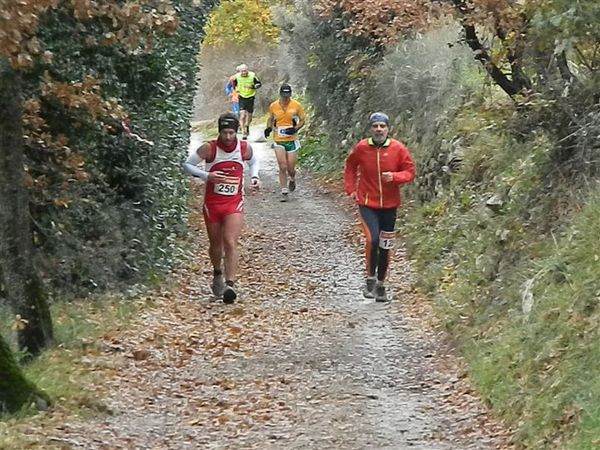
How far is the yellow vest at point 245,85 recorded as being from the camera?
85.3 ft

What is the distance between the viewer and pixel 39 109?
9625 mm

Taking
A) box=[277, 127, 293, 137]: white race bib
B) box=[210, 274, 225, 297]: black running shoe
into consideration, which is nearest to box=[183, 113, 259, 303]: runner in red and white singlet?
box=[210, 274, 225, 297]: black running shoe

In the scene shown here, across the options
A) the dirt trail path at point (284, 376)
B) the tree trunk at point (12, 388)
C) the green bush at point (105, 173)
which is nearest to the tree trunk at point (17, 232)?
the dirt trail path at point (284, 376)

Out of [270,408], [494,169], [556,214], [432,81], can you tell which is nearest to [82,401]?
[270,408]

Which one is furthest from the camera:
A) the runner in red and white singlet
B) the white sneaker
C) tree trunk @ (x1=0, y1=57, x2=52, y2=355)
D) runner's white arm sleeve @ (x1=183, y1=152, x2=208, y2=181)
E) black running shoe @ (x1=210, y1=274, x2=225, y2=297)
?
the white sneaker

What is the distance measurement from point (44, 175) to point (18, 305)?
6.03 ft

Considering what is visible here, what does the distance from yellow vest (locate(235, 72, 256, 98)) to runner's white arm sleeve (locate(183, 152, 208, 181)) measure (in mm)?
14470

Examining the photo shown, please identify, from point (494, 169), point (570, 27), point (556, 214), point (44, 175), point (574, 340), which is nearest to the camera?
point (574, 340)

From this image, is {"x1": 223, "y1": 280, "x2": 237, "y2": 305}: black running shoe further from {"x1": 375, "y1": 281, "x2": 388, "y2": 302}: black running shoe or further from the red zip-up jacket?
the red zip-up jacket

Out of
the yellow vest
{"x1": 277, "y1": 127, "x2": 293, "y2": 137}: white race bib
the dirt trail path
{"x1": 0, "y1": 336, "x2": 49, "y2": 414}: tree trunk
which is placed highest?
the yellow vest

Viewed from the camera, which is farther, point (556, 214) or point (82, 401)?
point (556, 214)

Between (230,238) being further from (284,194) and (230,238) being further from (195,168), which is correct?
(284,194)

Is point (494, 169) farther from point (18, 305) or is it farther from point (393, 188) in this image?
point (18, 305)

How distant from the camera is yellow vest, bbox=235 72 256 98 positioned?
85.3 ft
